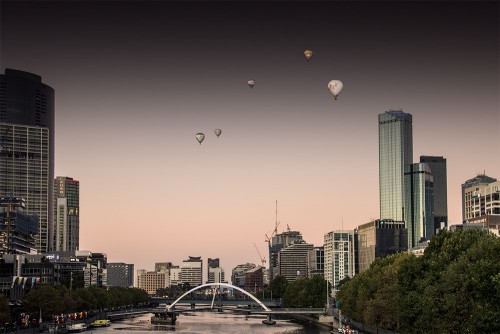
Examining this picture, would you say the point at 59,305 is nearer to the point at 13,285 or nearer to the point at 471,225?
the point at 13,285

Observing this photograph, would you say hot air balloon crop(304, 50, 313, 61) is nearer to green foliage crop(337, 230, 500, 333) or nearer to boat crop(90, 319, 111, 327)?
green foliage crop(337, 230, 500, 333)

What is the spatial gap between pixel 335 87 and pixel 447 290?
2926cm

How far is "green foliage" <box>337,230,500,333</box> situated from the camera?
66812 millimetres

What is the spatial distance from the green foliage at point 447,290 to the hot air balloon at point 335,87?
20.2 metres

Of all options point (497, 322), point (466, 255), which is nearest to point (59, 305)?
point (466, 255)

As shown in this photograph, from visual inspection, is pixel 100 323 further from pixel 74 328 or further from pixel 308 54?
pixel 308 54

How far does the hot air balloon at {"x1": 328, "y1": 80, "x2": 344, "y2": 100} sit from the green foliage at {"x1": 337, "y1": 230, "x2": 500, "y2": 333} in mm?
20245

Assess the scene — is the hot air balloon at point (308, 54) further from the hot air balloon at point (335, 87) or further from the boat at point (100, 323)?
the boat at point (100, 323)

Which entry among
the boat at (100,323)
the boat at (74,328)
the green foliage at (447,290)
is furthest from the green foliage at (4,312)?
the green foliage at (447,290)

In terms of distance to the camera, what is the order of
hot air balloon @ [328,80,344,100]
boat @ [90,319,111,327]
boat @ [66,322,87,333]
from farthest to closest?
boat @ [90,319,111,327]
boat @ [66,322,87,333]
hot air balloon @ [328,80,344,100]

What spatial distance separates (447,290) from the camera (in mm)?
74188

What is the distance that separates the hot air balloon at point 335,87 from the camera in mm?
92188

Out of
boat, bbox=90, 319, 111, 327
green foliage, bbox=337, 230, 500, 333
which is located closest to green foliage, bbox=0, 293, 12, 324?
boat, bbox=90, 319, 111, 327

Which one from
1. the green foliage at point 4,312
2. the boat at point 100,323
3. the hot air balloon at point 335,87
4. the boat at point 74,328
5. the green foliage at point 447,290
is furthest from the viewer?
the boat at point 100,323
